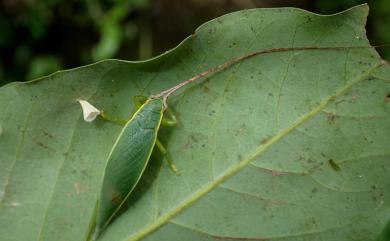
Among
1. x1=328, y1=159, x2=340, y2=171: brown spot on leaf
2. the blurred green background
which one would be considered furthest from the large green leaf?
the blurred green background

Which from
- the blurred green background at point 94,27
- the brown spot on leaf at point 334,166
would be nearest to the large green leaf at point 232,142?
the brown spot on leaf at point 334,166

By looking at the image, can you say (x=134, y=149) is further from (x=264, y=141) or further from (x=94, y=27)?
(x=94, y=27)

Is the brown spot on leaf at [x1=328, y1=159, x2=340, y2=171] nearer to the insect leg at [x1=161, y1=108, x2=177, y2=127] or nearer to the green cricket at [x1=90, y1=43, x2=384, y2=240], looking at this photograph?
the green cricket at [x1=90, y1=43, x2=384, y2=240]

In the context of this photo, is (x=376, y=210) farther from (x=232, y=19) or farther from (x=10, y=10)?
(x=10, y=10)

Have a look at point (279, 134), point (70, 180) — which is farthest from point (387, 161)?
point (70, 180)

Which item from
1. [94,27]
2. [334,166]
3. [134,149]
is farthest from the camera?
[94,27]

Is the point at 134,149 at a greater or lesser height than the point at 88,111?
lesser

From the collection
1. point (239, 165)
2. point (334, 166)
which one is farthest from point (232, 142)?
A: point (334, 166)

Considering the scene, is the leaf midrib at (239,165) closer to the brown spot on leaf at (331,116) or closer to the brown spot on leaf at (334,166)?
the brown spot on leaf at (331,116)
